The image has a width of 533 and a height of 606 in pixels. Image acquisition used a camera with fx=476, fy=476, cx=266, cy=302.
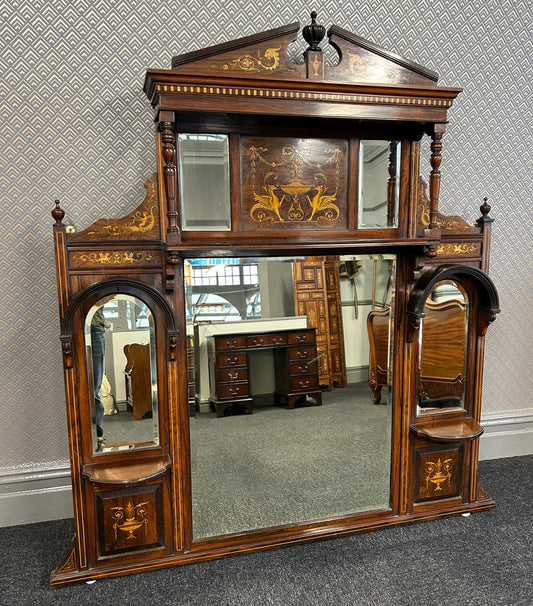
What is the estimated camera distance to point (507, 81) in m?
2.92

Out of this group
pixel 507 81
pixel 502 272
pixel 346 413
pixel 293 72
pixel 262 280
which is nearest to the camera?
pixel 293 72

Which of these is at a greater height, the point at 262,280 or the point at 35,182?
the point at 35,182

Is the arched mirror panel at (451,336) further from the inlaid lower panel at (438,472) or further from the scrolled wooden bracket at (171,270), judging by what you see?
the scrolled wooden bracket at (171,270)

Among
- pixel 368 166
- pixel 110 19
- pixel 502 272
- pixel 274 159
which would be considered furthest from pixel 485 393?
pixel 110 19

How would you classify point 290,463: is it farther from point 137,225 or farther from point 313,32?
point 313,32

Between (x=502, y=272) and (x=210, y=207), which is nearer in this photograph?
(x=210, y=207)

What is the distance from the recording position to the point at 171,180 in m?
1.99

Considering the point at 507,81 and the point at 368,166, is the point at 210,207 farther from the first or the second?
the point at 507,81

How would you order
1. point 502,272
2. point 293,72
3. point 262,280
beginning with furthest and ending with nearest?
point 502,272, point 262,280, point 293,72

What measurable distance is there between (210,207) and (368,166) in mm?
805

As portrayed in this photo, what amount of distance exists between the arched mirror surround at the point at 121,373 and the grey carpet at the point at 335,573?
0.63 m

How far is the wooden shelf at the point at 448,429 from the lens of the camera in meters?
2.50

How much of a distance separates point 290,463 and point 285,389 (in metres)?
0.39

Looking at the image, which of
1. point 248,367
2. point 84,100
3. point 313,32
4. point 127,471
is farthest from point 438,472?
point 84,100
